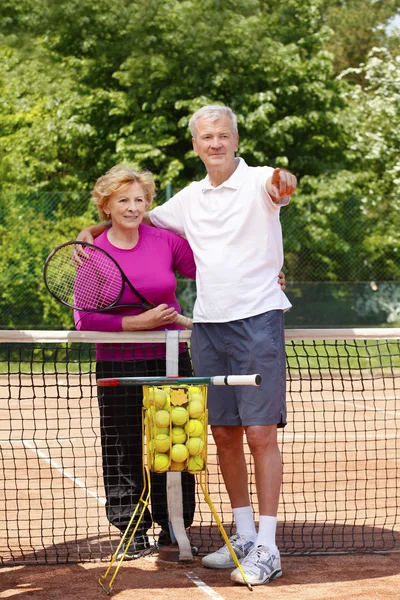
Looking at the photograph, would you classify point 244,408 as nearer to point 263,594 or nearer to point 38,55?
point 263,594

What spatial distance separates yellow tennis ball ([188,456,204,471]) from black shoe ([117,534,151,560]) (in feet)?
2.80

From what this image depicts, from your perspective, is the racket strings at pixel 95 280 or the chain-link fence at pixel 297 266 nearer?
the racket strings at pixel 95 280

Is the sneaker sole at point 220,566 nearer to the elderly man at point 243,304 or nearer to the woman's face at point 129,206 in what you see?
the elderly man at point 243,304

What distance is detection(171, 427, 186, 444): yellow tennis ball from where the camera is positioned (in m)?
3.89

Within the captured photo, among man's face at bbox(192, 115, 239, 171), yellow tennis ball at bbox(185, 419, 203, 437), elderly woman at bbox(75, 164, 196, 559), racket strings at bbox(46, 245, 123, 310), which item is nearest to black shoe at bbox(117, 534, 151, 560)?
elderly woman at bbox(75, 164, 196, 559)

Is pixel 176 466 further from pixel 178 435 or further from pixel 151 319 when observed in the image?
pixel 151 319

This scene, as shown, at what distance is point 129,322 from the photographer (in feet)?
14.7

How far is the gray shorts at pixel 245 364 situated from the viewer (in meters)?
4.18

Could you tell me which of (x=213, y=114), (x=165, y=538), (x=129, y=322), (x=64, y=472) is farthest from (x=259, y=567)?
(x=64, y=472)

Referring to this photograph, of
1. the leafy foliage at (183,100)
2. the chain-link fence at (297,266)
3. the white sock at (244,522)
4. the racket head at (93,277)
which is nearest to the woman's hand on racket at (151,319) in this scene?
the racket head at (93,277)

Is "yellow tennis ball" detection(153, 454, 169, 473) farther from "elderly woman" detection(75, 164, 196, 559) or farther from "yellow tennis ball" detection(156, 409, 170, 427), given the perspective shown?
"elderly woman" detection(75, 164, 196, 559)

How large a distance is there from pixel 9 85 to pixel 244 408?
1746cm

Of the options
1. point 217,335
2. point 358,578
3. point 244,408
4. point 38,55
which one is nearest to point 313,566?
point 358,578

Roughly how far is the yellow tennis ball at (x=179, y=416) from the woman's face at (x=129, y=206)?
38.8 inches
